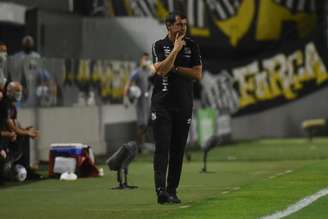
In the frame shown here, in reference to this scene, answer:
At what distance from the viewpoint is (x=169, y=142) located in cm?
1332

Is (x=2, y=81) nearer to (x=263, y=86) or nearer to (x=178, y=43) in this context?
(x=178, y=43)

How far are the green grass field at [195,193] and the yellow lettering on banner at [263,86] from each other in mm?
12413

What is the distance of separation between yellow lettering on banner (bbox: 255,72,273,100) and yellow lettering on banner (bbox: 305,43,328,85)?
4.33ft

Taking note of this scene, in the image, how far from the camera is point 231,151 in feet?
85.9

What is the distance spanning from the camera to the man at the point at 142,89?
2536 centimetres

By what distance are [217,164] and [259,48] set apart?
15015mm

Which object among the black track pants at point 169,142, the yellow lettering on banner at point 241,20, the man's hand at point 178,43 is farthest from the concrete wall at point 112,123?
the man's hand at point 178,43

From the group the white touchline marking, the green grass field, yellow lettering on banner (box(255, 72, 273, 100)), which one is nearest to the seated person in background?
the green grass field

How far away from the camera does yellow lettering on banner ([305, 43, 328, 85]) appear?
1345 inches

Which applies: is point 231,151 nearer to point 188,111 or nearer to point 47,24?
point 47,24

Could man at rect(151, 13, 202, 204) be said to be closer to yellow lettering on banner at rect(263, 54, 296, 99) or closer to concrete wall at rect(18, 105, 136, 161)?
concrete wall at rect(18, 105, 136, 161)

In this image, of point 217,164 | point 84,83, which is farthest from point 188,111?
point 84,83

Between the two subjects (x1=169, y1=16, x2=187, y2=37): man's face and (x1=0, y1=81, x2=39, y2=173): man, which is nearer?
(x1=169, y1=16, x2=187, y2=37): man's face

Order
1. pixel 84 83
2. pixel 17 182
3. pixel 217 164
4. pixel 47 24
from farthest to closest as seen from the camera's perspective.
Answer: pixel 47 24 → pixel 84 83 → pixel 217 164 → pixel 17 182
